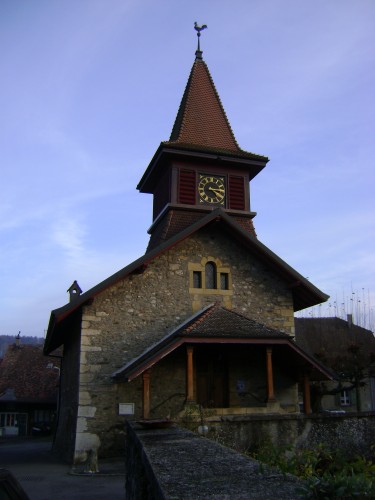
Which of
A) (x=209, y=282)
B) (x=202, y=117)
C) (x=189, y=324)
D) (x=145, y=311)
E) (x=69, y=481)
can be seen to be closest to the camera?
(x=69, y=481)

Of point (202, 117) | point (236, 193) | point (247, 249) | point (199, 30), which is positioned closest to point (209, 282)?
point (247, 249)

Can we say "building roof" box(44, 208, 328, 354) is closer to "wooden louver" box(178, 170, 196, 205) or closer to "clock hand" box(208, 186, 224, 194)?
"wooden louver" box(178, 170, 196, 205)

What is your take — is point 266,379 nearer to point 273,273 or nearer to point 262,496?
point 273,273

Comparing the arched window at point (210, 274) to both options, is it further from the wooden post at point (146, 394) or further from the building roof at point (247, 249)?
the wooden post at point (146, 394)

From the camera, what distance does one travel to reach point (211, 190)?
57.2ft

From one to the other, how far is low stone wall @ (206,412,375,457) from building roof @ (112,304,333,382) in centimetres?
267

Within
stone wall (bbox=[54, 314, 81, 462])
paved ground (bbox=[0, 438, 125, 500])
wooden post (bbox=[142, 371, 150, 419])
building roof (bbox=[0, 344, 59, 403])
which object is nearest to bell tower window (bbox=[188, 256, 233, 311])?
wooden post (bbox=[142, 371, 150, 419])

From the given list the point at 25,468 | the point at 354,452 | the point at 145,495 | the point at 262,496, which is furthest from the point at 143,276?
the point at 262,496

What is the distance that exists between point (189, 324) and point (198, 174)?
584 cm

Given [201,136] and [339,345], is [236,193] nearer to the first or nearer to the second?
[201,136]

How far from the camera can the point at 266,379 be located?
14086 millimetres

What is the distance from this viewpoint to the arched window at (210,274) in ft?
50.2

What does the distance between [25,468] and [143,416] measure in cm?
318

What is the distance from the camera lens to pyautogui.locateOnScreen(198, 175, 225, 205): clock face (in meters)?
17.3
